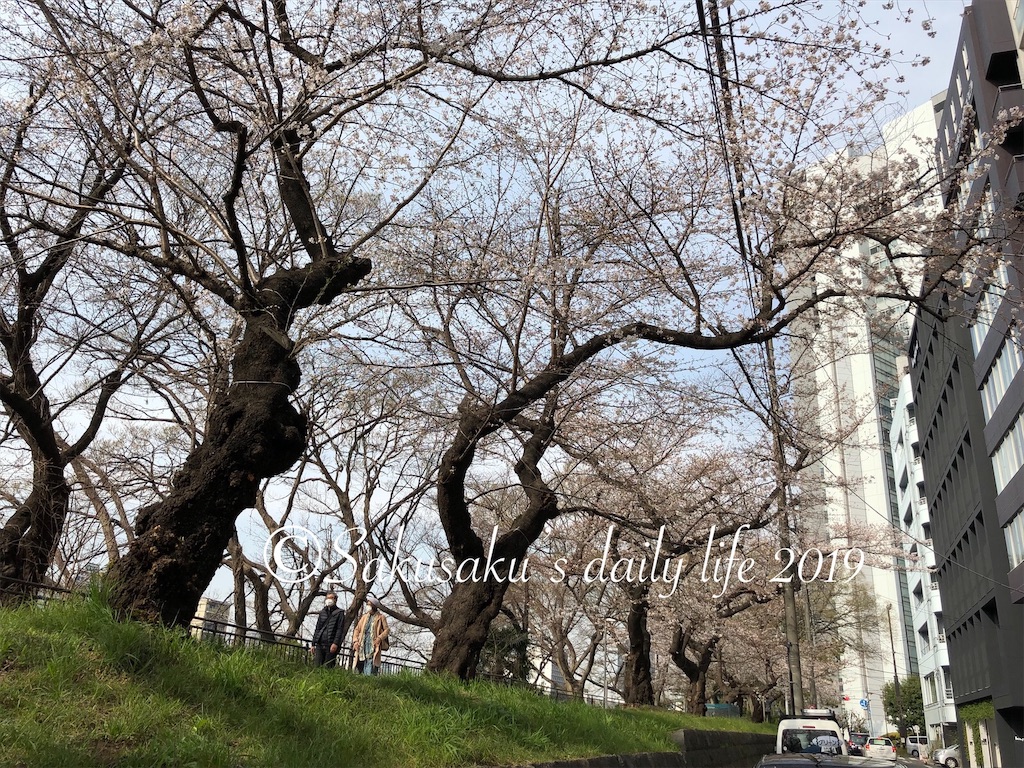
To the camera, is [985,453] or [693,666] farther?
[985,453]

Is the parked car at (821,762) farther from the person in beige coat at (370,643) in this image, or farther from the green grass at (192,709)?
the person in beige coat at (370,643)

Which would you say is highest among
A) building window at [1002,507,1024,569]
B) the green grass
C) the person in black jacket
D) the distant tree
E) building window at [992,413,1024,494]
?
building window at [992,413,1024,494]

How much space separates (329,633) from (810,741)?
35.7ft

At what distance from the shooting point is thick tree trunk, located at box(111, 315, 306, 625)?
6.21 m

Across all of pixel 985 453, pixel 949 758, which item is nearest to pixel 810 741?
pixel 985 453

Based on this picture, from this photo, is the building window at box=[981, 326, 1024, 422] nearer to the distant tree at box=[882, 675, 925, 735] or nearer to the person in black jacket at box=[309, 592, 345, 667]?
the person in black jacket at box=[309, 592, 345, 667]

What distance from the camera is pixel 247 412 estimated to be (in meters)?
6.89

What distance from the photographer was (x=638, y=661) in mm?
20266

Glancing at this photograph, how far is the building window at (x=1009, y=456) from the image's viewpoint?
983 inches

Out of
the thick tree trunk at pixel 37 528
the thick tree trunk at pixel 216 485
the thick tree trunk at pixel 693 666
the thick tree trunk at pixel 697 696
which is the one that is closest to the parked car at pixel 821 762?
the thick tree trunk at pixel 216 485

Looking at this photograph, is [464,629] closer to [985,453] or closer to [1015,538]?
[1015,538]

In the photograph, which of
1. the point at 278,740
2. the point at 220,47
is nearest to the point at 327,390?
the point at 220,47

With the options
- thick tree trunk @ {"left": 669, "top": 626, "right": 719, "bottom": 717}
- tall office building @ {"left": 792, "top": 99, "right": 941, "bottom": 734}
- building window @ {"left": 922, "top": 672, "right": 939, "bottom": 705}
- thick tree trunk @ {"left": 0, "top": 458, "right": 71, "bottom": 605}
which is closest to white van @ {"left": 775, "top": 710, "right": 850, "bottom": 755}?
tall office building @ {"left": 792, "top": 99, "right": 941, "bottom": 734}

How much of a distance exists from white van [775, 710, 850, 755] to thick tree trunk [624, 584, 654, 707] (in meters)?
4.43
